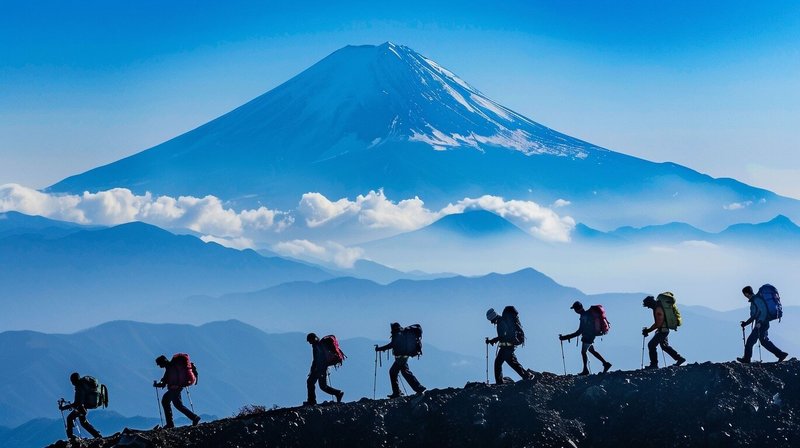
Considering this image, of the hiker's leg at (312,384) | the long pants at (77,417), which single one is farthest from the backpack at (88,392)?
the hiker's leg at (312,384)

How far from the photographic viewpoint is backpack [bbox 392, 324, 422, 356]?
24016 millimetres

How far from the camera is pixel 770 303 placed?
24.9m

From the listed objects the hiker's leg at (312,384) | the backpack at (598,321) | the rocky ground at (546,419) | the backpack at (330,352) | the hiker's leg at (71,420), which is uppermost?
the backpack at (598,321)

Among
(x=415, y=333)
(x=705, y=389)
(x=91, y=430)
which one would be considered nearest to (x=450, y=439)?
(x=415, y=333)

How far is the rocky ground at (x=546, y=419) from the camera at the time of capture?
74.2ft

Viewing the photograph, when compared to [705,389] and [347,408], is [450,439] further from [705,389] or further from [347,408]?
[705,389]

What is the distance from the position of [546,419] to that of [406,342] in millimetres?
2924

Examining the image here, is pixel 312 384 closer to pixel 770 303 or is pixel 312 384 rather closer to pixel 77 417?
pixel 77 417

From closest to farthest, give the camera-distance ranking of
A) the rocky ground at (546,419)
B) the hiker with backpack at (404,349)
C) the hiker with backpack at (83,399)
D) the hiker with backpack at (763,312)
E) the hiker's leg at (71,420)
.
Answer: the rocky ground at (546,419) < the hiker's leg at (71,420) < the hiker with backpack at (83,399) < the hiker with backpack at (404,349) < the hiker with backpack at (763,312)

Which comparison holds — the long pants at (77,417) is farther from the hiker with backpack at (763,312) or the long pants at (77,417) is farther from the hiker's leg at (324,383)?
the hiker with backpack at (763,312)

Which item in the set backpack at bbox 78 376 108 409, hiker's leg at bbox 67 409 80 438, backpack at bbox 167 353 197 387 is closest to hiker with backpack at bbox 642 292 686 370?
backpack at bbox 167 353 197 387

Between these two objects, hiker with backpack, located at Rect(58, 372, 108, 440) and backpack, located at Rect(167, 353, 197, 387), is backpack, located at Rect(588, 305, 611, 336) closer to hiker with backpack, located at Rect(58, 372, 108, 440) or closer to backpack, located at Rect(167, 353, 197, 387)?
backpack, located at Rect(167, 353, 197, 387)

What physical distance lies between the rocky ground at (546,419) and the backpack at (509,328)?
0.82 m

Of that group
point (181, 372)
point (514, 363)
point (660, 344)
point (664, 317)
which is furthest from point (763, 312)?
point (181, 372)
